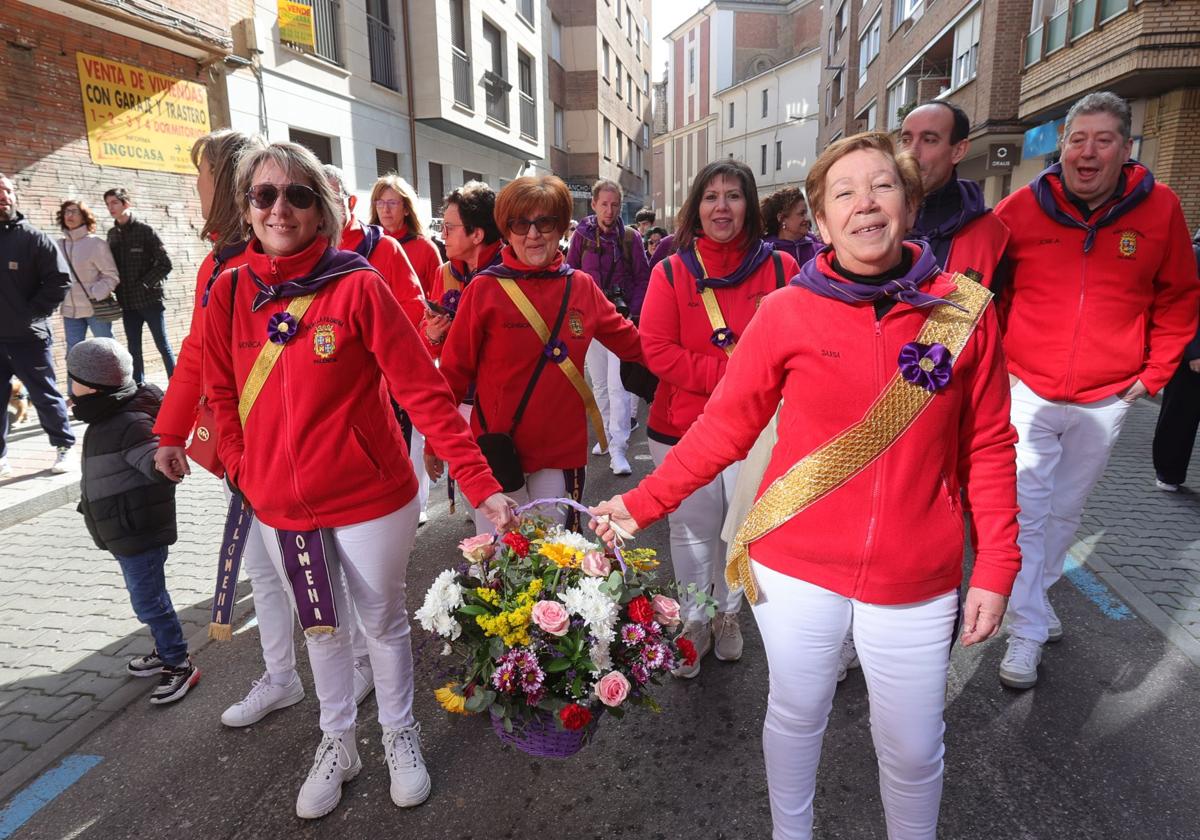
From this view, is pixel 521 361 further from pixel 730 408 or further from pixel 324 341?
pixel 730 408

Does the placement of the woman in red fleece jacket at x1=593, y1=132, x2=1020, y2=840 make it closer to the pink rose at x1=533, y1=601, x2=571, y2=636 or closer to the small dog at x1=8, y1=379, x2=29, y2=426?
the pink rose at x1=533, y1=601, x2=571, y2=636

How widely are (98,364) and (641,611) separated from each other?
99.2 inches

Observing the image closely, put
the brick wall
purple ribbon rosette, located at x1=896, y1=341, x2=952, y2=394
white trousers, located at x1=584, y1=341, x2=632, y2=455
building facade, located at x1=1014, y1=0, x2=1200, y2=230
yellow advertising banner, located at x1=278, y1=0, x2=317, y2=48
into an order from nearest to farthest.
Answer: purple ribbon rosette, located at x1=896, y1=341, x2=952, y2=394
white trousers, located at x1=584, y1=341, x2=632, y2=455
the brick wall
building facade, located at x1=1014, y1=0, x2=1200, y2=230
yellow advertising banner, located at x1=278, y1=0, x2=317, y2=48

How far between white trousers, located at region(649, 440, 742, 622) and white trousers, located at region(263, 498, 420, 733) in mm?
1247

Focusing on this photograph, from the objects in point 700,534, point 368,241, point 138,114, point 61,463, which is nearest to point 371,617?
point 700,534

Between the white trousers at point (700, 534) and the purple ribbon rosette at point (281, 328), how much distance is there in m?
1.65

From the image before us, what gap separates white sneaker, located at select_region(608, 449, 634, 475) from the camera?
22.2 ft

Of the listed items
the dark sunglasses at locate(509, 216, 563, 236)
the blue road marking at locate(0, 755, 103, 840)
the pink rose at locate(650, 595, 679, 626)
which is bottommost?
the blue road marking at locate(0, 755, 103, 840)

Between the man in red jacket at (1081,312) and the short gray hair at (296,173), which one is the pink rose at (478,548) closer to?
the short gray hair at (296,173)

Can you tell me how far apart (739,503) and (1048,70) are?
18.6 metres

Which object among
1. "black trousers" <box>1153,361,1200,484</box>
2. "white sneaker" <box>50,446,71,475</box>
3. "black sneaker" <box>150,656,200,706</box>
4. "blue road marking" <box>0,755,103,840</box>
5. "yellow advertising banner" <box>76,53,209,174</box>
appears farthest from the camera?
"yellow advertising banner" <box>76,53,209,174</box>

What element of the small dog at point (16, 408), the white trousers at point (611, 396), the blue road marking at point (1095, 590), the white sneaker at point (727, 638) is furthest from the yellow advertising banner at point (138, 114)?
the blue road marking at point (1095, 590)

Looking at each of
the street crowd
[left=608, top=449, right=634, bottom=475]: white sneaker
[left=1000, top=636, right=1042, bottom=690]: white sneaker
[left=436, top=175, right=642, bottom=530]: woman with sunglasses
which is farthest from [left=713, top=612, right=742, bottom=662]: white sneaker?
[left=608, top=449, right=634, bottom=475]: white sneaker

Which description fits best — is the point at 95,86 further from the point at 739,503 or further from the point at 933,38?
the point at 933,38
